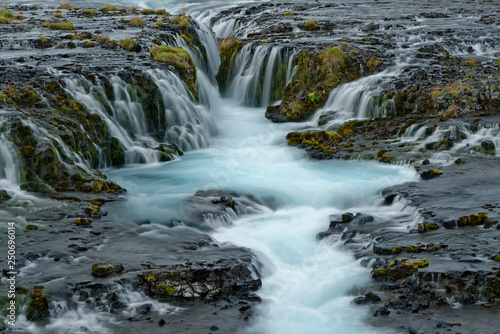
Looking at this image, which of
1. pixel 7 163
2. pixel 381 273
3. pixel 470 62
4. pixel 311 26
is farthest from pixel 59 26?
pixel 381 273

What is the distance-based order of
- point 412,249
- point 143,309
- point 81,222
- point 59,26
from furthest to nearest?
point 59,26 < point 81,222 < point 412,249 < point 143,309

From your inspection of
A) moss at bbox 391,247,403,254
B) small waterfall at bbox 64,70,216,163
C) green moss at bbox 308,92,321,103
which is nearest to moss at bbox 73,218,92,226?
small waterfall at bbox 64,70,216,163

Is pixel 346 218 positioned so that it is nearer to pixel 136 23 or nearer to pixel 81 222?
pixel 81 222

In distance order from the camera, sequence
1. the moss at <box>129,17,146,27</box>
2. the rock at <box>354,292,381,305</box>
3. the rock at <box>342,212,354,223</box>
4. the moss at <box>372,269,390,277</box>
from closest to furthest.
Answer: the rock at <box>354,292,381,305</box>
the moss at <box>372,269,390,277</box>
the rock at <box>342,212,354,223</box>
the moss at <box>129,17,146,27</box>

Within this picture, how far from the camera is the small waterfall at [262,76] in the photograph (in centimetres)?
2348

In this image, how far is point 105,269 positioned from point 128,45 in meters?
15.7

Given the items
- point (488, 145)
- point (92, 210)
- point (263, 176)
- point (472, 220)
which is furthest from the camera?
point (488, 145)

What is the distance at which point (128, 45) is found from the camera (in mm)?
22500

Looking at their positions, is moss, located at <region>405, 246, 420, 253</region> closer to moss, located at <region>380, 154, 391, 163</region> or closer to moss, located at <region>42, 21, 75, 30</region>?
moss, located at <region>380, 154, 391, 163</region>

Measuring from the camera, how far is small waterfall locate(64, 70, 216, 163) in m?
16.7

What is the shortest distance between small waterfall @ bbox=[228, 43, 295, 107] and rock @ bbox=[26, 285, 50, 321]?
16.9 meters

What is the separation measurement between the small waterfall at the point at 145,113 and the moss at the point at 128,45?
382cm

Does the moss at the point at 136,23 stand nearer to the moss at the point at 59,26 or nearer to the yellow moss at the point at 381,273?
the moss at the point at 59,26

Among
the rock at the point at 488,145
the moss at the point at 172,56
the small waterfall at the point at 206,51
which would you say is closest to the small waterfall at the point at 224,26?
the small waterfall at the point at 206,51
